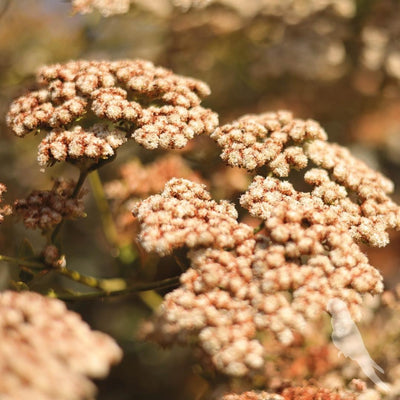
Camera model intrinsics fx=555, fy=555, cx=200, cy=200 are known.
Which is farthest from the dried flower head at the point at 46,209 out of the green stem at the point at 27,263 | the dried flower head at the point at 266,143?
the dried flower head at the point at 266,143

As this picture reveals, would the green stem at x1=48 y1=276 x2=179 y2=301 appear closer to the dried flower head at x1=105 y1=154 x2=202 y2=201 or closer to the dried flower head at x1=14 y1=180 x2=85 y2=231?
the dried flower head at x1=14 y1=180 x2=85 y2=231

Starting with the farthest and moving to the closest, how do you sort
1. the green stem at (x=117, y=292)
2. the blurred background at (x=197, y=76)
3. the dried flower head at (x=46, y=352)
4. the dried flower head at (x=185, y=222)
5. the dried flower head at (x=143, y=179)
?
the blurred background at (x=197, y=76) < the dried flower head at (x=143, y=179) < the green stem at (x=117, y=292) < the dried flower head at (x=185, y=222) < the dried flower head at (x=46, y=352)

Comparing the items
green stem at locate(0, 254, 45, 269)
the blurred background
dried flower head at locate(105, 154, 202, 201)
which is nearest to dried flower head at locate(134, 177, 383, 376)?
green stem at locate(0, 254, 45, 269)

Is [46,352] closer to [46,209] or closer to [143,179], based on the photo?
[46,209]

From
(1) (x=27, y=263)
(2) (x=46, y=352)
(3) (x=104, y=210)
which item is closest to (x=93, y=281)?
(1) (x=27, y=263)

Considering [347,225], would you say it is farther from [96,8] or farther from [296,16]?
[296,16]

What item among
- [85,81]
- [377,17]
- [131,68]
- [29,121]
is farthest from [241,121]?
[377,17]

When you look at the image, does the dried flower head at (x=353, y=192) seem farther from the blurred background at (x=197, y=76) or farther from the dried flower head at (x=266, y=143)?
the blurred background at (x=197, y=76)
